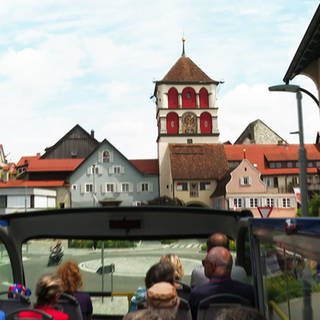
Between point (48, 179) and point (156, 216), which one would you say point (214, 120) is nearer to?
point (48, 179)

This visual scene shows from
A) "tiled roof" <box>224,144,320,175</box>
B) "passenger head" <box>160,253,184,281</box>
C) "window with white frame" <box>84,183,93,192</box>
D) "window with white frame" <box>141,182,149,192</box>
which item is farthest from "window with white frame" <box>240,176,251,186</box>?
"passenger head" <box>160,253,184,281</box>

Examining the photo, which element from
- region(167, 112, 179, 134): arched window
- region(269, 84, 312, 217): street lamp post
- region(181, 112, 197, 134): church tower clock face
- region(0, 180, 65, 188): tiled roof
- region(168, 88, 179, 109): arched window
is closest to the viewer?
region(269, 84, 312, 217): street lamp post

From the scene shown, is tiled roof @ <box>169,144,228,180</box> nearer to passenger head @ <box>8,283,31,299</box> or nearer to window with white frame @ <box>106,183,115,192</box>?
window with white frame @ <box>106,183,115,192</box>

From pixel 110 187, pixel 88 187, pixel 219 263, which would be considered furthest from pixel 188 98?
pixel 219 263

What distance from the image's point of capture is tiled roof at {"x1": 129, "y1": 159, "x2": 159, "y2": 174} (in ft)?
301

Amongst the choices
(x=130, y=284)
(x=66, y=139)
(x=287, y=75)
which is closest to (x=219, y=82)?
(x=66, y=139)

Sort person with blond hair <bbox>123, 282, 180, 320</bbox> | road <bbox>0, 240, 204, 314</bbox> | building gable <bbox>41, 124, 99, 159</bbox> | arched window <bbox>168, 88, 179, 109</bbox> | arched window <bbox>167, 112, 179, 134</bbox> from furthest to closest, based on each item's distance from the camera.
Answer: building gable <bbox>41, 124, 99, 159</bbox> < arched window <bbox>168, 88, 179, 109</bbox> < arched window <bbox>167, 112, 179, 134</bbox> < road <bbox>0, 240, 204, 314</bbox> < person with blond hair <bbox>123, 282, 180, 320</bbox>

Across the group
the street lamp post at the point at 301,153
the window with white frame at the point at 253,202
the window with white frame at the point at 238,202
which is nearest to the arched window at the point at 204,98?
the window with white frame at the point at 253,202

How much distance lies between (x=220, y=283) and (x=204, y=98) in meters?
94.0

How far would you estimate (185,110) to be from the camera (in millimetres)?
96188

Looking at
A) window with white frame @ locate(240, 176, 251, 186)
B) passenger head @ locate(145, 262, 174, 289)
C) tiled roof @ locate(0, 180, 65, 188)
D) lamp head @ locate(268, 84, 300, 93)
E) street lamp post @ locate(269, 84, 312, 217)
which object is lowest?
passenger head @ locate(145, 262, 174, 289)

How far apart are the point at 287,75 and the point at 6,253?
79.3ft

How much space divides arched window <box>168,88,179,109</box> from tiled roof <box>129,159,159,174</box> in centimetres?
917

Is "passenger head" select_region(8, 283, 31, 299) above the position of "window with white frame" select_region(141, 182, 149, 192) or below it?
below
